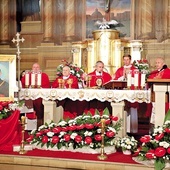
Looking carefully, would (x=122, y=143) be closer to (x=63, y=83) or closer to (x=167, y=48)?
(x=63, y=83)

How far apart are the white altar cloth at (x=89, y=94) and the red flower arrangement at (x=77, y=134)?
2.41ft

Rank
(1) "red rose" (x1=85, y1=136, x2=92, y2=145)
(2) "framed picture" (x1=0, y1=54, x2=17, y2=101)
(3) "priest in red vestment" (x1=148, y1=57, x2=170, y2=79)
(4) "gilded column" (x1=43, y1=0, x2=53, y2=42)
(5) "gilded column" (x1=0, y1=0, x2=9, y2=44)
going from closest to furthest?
(1) "red rose" (x1=85, y1=136, x2=92, y2=145) → (2) "framed picture" (x1=0, y1=54, x2=17, y2=101) → (3) "priest in red vestment" (x1=148, y1=57, x2=170, y2=79) → (4) "gilded column" (x1=43, y1=0, x2=53, y2=42) → (5) "gilded column" (x1=0, y1=0, x2=9, y2=44)

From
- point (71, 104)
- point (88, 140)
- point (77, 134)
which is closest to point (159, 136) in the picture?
point (88, 140)

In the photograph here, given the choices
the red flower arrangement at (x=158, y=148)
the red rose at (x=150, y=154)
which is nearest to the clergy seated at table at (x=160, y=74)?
the red flower arrangement at (x=158, y=148)

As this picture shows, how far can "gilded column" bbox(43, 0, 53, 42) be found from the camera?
1294cm

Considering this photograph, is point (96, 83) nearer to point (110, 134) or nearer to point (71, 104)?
point (71, 104)

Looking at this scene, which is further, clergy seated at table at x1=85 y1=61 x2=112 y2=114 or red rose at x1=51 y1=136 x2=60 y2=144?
clergy seated at table at x1=85 y1=61 x2=112 y2=114

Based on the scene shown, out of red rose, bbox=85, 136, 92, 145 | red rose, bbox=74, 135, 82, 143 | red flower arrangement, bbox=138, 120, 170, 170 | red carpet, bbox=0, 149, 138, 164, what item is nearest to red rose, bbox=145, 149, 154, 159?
red flower arrangement, bbox=138, 120, 170, 170

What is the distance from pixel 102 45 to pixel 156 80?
5.24 metres

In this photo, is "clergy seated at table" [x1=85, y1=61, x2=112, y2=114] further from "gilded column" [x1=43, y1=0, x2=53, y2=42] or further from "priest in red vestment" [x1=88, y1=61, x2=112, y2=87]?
"gilded column" [x1=43, y1=0, x2=53, y2=42]

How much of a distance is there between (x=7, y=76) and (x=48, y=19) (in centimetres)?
616

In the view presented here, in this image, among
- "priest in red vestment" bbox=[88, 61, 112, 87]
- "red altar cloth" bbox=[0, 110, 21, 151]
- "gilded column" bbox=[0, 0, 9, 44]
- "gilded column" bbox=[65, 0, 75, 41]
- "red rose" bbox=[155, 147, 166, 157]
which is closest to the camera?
"red rose" bbox=[155, 147, 166, 157]

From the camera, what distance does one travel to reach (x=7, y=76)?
7.13 m

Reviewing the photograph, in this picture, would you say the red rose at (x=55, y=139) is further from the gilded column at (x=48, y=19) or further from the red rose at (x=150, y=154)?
the gilded column at (x=48, y=19)
